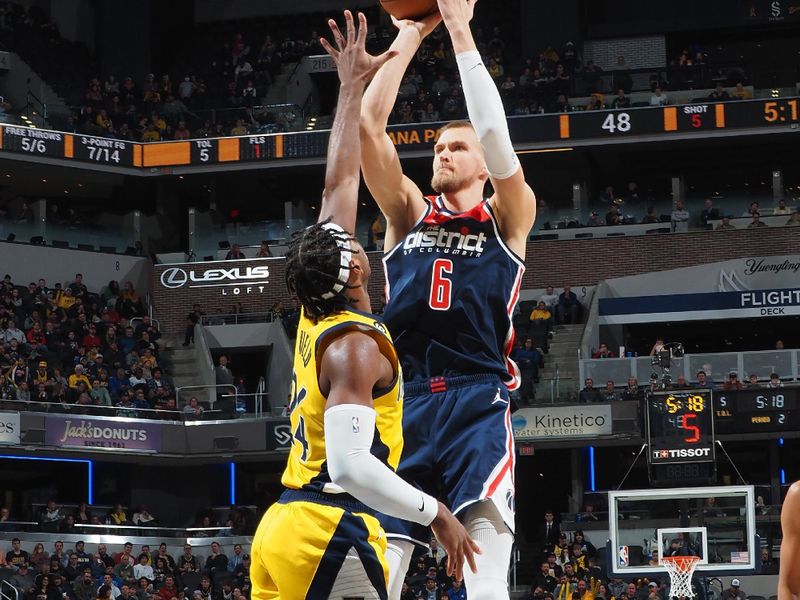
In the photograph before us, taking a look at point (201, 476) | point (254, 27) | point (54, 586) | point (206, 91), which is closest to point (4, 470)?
point (201, 476)

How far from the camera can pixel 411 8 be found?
6.43m

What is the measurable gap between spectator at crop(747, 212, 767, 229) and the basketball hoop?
13480 mm

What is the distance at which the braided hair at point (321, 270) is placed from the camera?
4672 millimetres

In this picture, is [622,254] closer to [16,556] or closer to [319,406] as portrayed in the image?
[16,556]

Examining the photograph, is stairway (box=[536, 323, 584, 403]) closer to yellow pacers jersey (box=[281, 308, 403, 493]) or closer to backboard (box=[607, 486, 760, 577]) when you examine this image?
backboard (box=[607, 486, 760, 577])

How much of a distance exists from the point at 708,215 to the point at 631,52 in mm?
6418

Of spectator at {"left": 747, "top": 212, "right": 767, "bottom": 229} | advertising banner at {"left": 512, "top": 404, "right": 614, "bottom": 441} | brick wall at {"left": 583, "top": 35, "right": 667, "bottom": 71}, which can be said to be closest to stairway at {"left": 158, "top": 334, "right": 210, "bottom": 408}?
advertising banner at {"left": 512, "top": 404, "right": 614, "bottom": 441}

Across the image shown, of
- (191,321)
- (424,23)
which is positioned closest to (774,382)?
(191,321)

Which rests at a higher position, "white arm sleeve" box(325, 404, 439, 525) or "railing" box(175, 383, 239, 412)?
"railing" box(175, 383, 239, 412)

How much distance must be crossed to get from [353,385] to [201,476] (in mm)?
28601

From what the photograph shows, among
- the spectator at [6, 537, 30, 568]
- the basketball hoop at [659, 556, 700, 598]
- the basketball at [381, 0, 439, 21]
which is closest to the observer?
the basketball at [381, 0, 439, 21]

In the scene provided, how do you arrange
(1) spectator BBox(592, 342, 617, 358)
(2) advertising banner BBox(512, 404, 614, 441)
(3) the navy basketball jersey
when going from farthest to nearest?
(1) spectator BBox(592, 342, 617, 358)
(2) advertising banner BBox(512, 404, 614, 441)
(3) the navy basketball jersey

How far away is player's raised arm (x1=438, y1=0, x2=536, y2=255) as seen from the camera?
5.81 metres

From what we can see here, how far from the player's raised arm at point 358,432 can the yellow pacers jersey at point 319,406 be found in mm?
50
